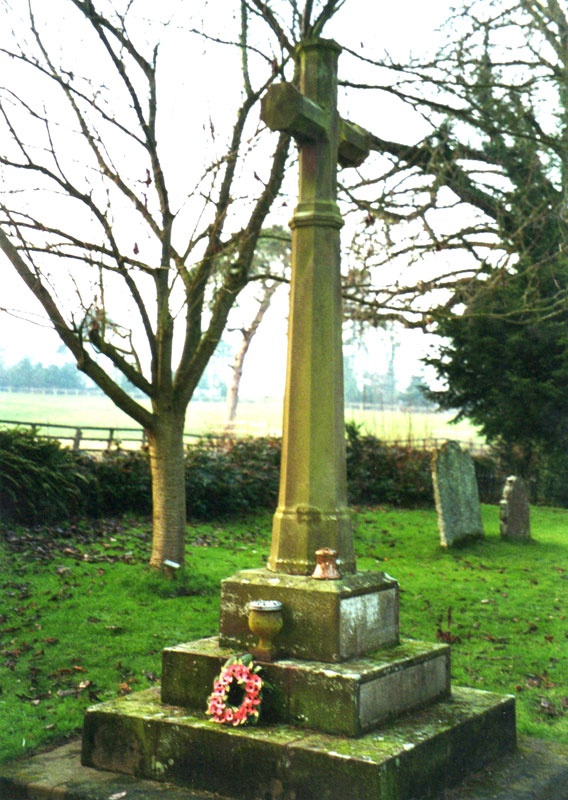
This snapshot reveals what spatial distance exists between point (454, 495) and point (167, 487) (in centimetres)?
513

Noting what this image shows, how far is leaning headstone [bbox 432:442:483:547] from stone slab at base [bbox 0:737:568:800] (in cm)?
734

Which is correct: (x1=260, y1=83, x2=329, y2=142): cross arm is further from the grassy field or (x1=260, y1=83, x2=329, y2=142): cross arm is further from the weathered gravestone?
the grassy field

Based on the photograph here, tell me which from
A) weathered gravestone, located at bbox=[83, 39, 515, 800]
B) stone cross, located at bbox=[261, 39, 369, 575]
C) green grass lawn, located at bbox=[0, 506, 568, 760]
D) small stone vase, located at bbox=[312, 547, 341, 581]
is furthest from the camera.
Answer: green grass lawn, located at bbox=[0, 506, 568, 760]

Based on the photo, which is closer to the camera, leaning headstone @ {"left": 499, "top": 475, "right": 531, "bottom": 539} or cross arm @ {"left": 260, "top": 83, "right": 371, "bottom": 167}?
cross arm @ {"left": 260, "top": 83, "right": 371, "bottom": 167}

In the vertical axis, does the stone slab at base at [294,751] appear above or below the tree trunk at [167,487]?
below

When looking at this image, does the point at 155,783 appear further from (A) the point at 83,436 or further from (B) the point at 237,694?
(A) the point at 83,436

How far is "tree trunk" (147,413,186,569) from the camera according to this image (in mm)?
9008

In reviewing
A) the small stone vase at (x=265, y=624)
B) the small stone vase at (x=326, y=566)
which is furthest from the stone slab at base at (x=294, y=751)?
the small stone vase at (x=326, y=566)

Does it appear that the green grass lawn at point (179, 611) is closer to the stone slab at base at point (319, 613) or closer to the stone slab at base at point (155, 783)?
the stone slab at base at point (155, 783)

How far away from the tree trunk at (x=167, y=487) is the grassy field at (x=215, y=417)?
30.7ft

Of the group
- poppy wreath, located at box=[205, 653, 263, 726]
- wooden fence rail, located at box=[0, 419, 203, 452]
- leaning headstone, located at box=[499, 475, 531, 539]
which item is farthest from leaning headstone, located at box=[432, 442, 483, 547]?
poppy wreath, located at box=[205, 653, 263, 726]

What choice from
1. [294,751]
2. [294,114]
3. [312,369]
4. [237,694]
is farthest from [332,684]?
[294,114]

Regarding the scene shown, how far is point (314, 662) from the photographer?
4.52 m

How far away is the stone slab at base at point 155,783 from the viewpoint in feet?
13.8
